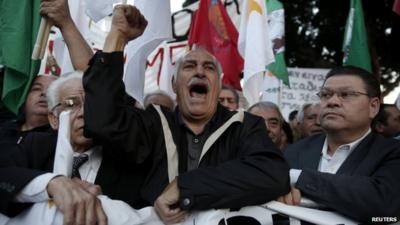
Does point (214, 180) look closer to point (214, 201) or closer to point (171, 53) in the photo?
point (214, 201)

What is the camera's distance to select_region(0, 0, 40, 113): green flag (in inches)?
156

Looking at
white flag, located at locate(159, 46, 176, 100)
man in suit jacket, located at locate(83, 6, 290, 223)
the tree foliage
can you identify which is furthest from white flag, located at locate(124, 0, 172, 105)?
the tree foliage

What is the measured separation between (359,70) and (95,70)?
63.2 inches

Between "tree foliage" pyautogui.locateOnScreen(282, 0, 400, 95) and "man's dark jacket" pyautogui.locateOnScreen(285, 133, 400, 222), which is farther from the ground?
"tree foliage" pyautogui.locateOnScreen(282, 0, 400, 95)

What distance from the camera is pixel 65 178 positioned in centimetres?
272

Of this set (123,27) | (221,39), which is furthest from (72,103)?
(221,39)

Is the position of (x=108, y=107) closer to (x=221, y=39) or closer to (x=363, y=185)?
(x=363, y=185)

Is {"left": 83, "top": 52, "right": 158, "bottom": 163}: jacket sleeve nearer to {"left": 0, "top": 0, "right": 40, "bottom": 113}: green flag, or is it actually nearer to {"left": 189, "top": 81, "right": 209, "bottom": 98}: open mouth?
{"left": 189, "top": 81, "right": 209, "bottom": 98}: open mouth

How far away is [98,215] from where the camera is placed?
266 centimetres

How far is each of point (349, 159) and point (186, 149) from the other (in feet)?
2.91

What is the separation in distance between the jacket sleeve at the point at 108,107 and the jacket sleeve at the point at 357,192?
2.76ft

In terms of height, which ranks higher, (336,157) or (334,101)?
(334,101)

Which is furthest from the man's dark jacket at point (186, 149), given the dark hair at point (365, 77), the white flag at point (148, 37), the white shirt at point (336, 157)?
the white flag at point (148, 37)

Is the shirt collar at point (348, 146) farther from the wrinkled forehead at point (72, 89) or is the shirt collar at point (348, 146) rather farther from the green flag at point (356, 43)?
the green flag at point (356, 43)
